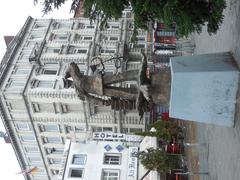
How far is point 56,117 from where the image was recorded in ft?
121

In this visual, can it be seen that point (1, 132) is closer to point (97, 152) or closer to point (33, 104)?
point (33, 104)

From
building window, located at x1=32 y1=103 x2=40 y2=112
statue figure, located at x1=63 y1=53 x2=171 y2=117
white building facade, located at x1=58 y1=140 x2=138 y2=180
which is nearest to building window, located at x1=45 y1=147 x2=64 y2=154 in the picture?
building window, located at x1=32 y1=103 x2=40 y2=112

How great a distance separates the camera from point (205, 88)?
12258mm

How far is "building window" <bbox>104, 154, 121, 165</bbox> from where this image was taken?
30.8 meters

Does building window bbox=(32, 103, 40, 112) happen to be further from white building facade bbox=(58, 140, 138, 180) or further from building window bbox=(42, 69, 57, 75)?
white building facade bbox=(58, 140, 138, 180)

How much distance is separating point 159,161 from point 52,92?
1396 cm

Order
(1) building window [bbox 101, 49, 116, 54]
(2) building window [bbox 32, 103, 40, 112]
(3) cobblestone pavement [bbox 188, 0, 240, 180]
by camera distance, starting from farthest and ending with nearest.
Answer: (1) building window [bbox 101, 49, 116, 54] → (2) building window [bbox 32, 103, 40, 112] → (3) cobblestone pavement [bbox 188, 0, 240, 180]

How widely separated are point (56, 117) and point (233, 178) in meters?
25.9

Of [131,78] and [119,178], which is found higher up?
[119,178]

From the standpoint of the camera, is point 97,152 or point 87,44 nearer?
point 97,152

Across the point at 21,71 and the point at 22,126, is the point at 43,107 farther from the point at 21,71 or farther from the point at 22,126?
the point at 21,71

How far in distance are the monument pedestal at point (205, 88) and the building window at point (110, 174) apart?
18187mm

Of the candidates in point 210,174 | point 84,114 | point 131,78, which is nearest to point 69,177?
point 84,114

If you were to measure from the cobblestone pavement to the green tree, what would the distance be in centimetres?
594
